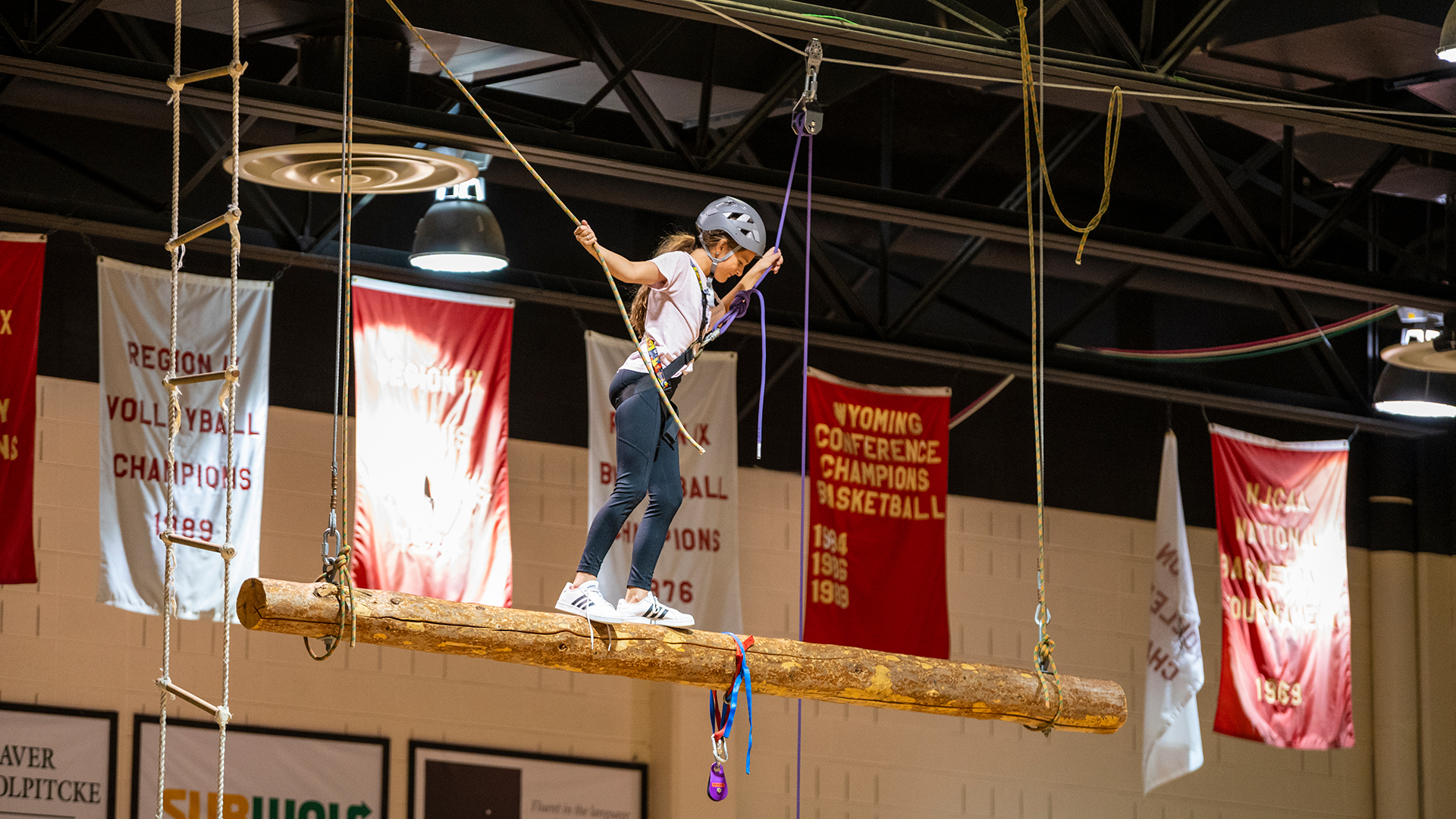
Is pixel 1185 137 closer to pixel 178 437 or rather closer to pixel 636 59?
pixel 636 59

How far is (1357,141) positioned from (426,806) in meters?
6.66

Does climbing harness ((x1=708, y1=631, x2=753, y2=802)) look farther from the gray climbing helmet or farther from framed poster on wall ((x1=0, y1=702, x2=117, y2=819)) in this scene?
framed poster on wall ((x1=0, y1=702, x2=117, y2=819))

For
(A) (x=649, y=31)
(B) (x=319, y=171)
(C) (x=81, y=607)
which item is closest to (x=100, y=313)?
(B) (x=319, y=171)

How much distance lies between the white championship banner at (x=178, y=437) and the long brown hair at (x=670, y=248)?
3125 millimetres

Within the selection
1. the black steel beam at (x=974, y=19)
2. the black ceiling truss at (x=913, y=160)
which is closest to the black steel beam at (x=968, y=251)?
the black ceiling truss at (x=913, y=160)

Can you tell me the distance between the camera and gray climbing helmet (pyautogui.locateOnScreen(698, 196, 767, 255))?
21.2 feet

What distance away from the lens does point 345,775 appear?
424 inches

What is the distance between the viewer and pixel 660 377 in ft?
21.0

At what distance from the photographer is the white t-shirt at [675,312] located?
642 cm

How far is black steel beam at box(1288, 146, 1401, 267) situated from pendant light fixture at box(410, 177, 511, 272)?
4377mm

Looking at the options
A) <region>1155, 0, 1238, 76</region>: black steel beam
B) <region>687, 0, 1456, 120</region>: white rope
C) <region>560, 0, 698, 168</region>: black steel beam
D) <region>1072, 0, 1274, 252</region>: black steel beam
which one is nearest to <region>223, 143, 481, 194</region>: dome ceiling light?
<region>560, 0, 698, 168</region>: black steel beam

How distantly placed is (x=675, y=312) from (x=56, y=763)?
5.51 meters

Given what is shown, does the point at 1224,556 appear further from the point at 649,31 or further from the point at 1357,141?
the point at 649,31

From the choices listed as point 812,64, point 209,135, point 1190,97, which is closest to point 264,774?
point 209,135
